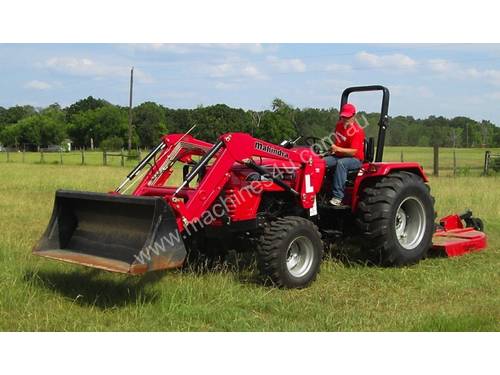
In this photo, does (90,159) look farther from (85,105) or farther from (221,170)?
(85,105)

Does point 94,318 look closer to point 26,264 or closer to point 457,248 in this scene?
point 26,264

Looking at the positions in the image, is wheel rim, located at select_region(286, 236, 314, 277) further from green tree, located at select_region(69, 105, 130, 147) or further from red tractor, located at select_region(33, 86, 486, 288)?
green tree, located at select_region(69, 105, 130, 147)

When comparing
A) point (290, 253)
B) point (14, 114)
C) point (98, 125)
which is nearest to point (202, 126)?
point (290, 253)

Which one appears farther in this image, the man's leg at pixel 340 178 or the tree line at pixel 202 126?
the tree line at pixel 202 126

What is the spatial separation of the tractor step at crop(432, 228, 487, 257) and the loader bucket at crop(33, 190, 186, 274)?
416 centimetres

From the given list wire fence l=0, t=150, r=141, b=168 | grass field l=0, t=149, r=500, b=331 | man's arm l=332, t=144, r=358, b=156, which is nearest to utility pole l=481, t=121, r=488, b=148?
wire fence l=0, t=150, r=141, b=168

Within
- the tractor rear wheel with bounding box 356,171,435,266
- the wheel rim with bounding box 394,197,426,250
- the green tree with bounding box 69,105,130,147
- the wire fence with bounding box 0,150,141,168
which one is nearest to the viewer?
the tractor rear wheel with bounding box 356,171,435,266

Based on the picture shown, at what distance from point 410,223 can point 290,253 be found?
2256 millimetres

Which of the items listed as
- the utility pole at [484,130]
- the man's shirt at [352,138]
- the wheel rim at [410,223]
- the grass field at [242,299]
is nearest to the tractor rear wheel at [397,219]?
the wheel rim at [410,223]

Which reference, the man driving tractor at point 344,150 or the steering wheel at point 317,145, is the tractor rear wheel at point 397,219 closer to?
the man driving tractor at point 344,150

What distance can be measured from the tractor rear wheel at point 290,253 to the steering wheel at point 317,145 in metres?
1.33

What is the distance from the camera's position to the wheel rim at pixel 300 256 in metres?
6.27

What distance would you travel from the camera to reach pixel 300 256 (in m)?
6.36

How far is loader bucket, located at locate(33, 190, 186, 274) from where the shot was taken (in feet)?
17.0
